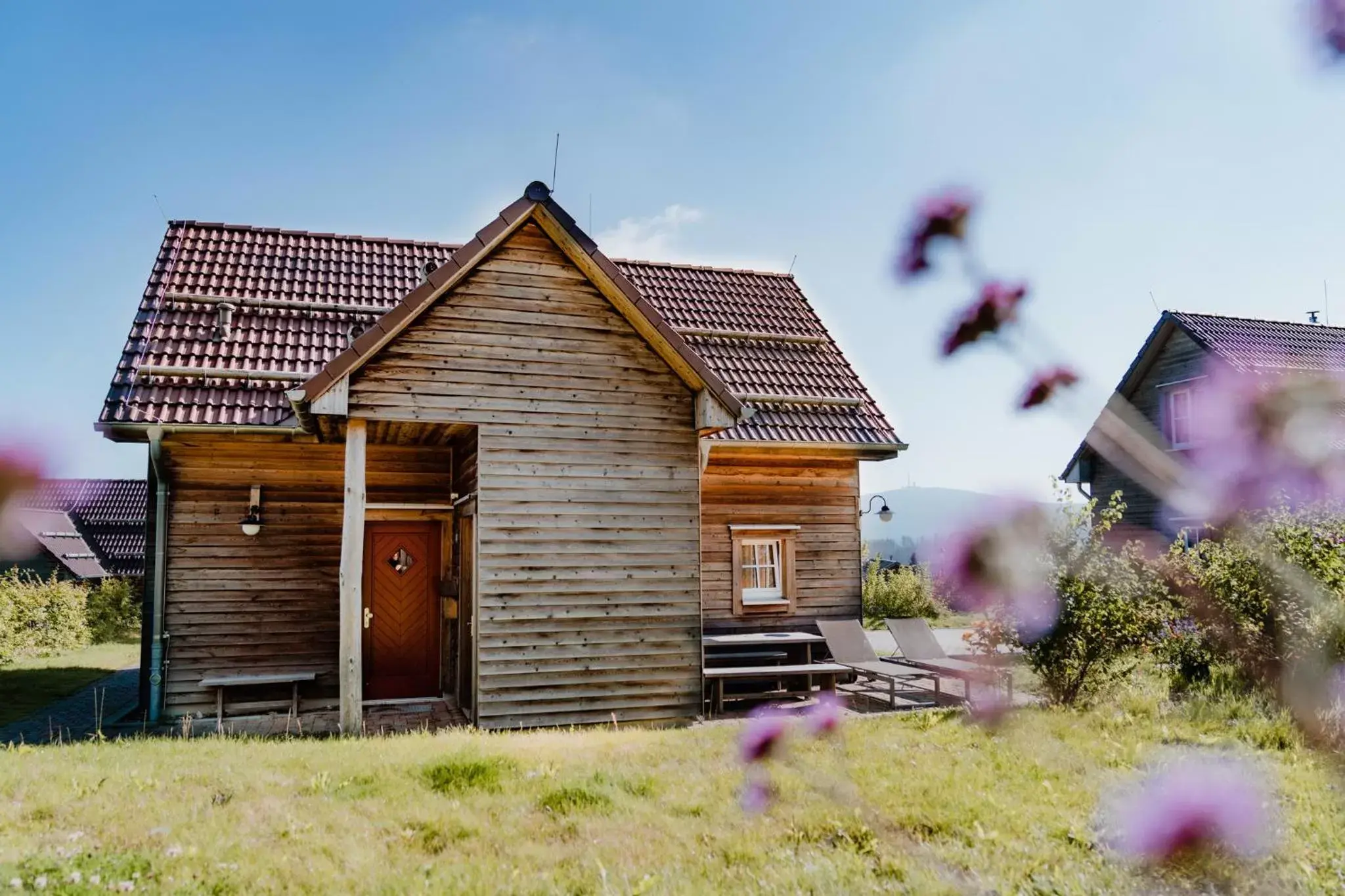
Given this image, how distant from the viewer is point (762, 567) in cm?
1408

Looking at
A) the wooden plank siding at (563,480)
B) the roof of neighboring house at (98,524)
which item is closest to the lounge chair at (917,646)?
the wooden plank siding at (563,480)

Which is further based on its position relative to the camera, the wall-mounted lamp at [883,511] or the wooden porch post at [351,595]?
the wall-mounted lamp at [883,511]

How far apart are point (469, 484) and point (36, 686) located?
368 inches

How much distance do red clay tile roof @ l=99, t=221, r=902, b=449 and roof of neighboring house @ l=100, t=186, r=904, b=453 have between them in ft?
0.07

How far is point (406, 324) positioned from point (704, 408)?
364 centimetres

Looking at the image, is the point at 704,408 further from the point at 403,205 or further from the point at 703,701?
the point at 403,205

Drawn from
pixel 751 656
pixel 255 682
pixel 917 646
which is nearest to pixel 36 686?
pixel 255 682

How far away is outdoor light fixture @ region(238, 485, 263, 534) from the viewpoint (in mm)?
11625

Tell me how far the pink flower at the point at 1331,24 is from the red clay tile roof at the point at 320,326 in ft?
39.3

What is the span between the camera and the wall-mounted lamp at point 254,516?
38.1 ft

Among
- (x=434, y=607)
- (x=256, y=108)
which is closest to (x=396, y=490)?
(x=434, y=607)

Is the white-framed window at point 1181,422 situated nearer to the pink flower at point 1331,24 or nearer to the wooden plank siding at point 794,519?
the pink flower at point 1331,24

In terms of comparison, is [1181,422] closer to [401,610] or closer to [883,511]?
[401,610]

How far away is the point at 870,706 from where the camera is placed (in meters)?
12.4
